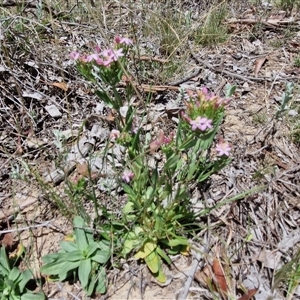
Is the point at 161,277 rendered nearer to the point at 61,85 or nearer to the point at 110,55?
the point at 110,55

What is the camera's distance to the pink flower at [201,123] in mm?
1267

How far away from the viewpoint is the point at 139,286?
5.15 ft

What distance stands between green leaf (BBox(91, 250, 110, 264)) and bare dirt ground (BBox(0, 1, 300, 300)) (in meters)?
0.08

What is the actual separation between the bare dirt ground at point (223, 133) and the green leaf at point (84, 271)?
98 mm

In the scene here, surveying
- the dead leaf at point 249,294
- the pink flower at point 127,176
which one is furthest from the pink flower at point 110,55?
the dead leaf at point 249,294

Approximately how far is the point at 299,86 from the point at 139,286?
4.90ft

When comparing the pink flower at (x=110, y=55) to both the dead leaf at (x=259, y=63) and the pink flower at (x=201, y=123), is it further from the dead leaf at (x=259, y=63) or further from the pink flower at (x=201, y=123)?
the dead leaf at (x=259, y=63)

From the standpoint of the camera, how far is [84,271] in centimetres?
151

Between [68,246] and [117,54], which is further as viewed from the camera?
[68,246]

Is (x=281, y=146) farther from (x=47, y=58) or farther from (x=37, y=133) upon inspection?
(x=47, y=58)

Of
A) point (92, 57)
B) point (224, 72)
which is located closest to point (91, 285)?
point (92, 57)

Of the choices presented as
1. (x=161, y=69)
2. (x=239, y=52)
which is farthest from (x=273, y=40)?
(x=161, y=69)

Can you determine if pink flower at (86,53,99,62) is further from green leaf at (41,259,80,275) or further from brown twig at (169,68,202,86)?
brown twig at (169,68,202,86)

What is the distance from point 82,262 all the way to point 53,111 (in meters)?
1.06
